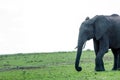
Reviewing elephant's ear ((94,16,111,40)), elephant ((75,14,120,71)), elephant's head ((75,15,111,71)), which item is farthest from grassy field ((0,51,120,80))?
elephant's ear ((94,16,111,40))

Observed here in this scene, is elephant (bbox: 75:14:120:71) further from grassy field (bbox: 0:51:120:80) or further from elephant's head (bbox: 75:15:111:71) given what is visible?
grassy field (bbox: 0:51:120:80)

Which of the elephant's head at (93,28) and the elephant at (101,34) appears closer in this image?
the elephant's head at (93,28)

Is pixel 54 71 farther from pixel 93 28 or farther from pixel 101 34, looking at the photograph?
pixel 101 34

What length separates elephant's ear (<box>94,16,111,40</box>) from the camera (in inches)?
1178

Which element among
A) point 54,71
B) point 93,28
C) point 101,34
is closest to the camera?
point 101,34

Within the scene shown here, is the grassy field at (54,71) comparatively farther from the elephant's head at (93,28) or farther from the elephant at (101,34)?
the elephant's head at (93,28)

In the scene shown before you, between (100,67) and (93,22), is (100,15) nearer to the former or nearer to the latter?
(93,22)

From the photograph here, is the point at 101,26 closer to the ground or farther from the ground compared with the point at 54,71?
farther from the ground

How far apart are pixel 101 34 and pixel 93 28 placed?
2.08ft

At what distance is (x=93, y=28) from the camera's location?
1186 inches

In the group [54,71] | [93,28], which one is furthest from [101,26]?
[54,71]

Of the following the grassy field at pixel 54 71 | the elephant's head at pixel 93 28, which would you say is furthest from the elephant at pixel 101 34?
the grassy field at pixel 54 71

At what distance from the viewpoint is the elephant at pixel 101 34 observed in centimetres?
2950

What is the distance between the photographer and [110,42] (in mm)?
30766
